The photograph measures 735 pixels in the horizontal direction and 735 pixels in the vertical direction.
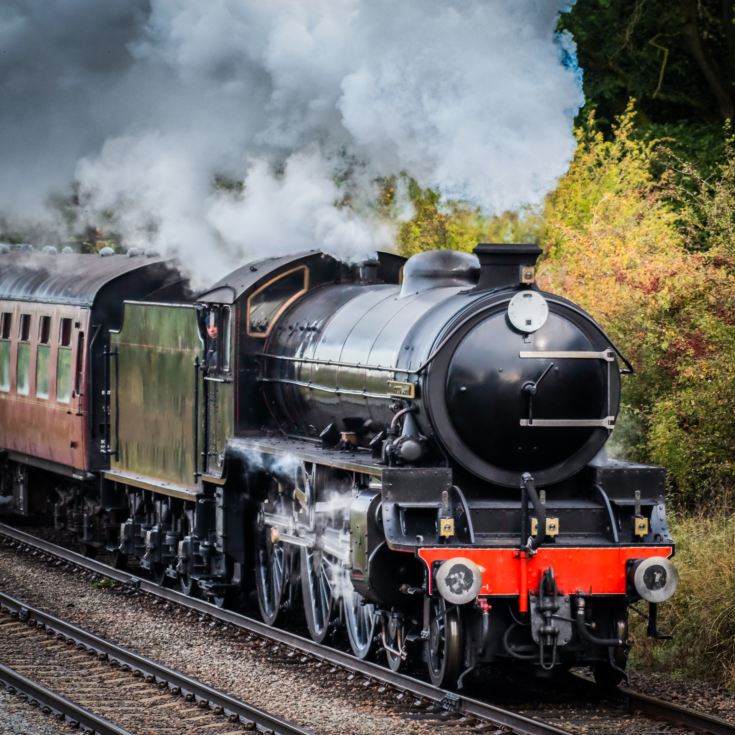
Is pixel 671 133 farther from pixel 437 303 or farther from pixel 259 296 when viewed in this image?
pixel 437 303

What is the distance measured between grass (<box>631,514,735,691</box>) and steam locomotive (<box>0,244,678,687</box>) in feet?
2.56

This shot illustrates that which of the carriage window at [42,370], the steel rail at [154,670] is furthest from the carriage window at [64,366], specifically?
the steel rail at [154,670]

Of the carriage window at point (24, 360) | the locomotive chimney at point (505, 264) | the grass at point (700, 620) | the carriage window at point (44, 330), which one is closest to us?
the locomotive chimney at point (505, 264)

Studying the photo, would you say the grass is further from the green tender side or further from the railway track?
the green tender side

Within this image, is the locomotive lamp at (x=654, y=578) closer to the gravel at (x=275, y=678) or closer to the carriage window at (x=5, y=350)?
the gravel at (x=275, y=678)

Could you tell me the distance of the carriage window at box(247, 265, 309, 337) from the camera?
1151 cm

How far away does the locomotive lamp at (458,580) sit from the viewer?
826 cm

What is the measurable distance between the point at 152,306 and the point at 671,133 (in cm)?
1395

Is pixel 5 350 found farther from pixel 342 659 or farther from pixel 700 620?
pixel 700 620

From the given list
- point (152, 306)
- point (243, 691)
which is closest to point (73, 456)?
point (152, 306)

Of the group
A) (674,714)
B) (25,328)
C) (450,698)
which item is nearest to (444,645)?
(450,698)

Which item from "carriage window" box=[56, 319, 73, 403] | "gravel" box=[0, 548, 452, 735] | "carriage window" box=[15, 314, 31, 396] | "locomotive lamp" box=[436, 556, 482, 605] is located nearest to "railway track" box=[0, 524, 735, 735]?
"gravel" box=[0, 548, 452, 735]

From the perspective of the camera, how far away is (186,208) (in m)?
14.3

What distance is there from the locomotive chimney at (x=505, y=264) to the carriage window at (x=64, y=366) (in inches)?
278
